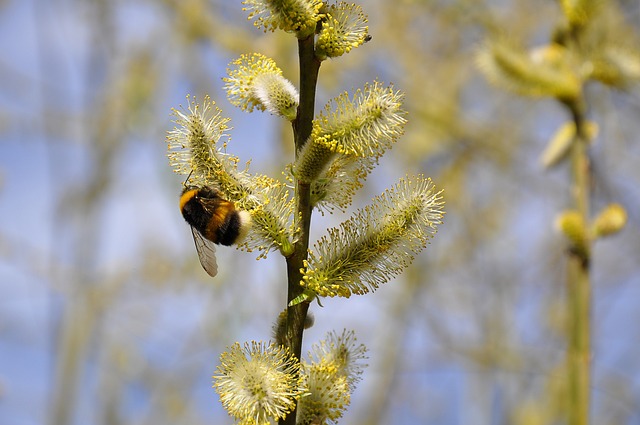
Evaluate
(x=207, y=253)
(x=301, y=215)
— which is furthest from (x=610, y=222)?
(x=301, y=215)

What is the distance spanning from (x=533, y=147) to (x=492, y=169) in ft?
0.84

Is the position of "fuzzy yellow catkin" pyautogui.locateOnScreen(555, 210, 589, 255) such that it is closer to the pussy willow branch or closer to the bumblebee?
the bumblebee

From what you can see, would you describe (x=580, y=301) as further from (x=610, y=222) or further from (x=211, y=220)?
(x=211, y=220)

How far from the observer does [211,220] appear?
1586 mm

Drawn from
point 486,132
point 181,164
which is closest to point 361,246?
point 181,164

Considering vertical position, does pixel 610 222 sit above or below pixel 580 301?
above

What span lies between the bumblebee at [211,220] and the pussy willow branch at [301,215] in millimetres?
111

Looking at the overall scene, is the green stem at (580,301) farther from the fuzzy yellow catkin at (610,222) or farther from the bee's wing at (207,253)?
the bee's wing at (207,253)

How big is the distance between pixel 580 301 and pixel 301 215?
1243 mm

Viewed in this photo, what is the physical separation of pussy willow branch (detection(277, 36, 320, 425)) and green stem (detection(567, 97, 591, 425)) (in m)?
1.12

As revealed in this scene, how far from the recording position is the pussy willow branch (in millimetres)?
1212

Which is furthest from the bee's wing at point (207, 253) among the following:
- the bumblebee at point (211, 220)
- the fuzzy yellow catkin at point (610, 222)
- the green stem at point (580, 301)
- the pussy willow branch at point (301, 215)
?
the fuzzy yellow catkin at point (610, 222)

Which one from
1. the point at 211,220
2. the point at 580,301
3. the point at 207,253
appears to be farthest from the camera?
the point at 580,301

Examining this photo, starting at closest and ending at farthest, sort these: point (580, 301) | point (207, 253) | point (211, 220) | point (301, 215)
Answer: point (301, 215)
point (211, 220)
point (207, 253)
point (580, 301)
